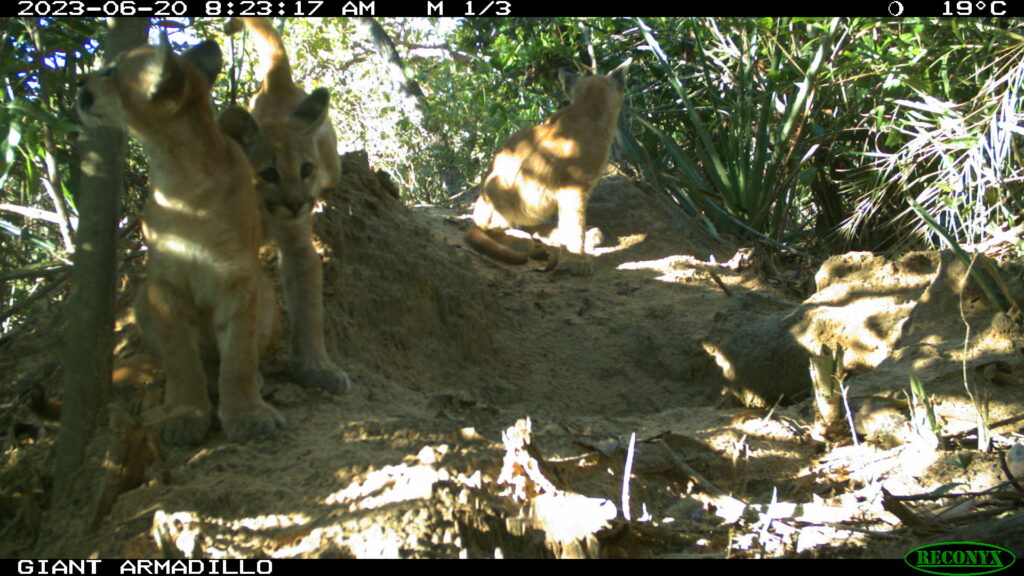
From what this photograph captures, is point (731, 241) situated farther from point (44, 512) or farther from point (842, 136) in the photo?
point (44, 512)

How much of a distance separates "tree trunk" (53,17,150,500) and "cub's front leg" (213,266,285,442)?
0.47m

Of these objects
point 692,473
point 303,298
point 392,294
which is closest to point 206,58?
point 303,298

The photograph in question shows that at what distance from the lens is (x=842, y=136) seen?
8312mm

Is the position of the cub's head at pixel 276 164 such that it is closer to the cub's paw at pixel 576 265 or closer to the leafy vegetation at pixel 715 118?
the leafy vegetation at pixel 715 118

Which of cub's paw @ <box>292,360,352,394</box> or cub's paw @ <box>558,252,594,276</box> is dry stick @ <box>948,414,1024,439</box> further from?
cub's paw @ <box>558,252,594,276</box>

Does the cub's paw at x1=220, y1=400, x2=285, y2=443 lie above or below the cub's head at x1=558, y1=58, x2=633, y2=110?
below

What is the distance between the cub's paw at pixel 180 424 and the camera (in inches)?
135

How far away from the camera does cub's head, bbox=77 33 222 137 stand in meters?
3.44

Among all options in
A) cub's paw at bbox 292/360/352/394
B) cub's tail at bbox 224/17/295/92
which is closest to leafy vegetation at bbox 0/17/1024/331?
cub's tail at bbox 224/17/295/92

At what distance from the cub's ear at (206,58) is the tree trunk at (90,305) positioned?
0.59 metres

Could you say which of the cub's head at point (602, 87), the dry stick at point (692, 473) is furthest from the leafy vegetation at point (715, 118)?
the dry stick at point (692, 473)

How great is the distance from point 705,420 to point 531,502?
74.0 inches

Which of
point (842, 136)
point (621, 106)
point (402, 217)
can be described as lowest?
point (402, 217)

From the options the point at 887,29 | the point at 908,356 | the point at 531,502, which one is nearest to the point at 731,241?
the point at 887,29
